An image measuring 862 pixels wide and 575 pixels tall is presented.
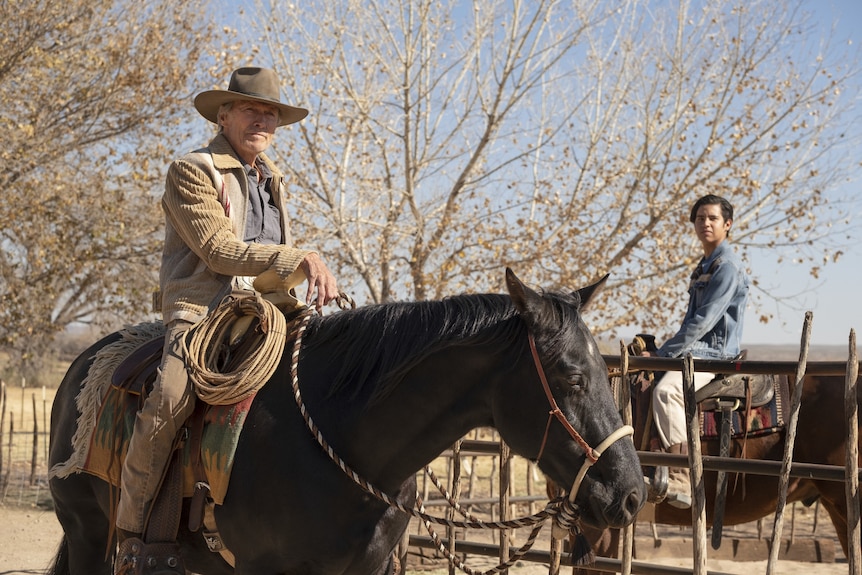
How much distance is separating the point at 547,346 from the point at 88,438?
2209mm

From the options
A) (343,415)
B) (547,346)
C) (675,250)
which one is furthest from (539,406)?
(675,250)

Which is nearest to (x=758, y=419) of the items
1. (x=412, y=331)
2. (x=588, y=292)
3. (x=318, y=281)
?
(x=588, y=292)

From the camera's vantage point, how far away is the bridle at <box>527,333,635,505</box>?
9.02ft

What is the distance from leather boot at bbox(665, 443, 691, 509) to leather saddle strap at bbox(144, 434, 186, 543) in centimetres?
306

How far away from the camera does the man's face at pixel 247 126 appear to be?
3756 millimetres

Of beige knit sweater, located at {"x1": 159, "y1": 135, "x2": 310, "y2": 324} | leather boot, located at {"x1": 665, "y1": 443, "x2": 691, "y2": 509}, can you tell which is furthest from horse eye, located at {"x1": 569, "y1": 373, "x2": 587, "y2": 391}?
leather boot, located at {"x1": 665, "y1": 443, "x2": 691, "y2": 509}

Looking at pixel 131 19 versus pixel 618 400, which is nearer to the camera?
pixel 618 400

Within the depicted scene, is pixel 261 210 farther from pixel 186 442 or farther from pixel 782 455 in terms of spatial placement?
pixel 782 455

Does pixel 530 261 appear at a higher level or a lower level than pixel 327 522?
higher

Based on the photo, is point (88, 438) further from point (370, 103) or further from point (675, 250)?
point (675, 250)

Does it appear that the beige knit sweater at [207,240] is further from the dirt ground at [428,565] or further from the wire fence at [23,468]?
the wire fence at [23,468]

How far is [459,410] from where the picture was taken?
3.05 metres

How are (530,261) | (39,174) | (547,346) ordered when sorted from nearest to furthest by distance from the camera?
(547,346)
(530,261)
(39,174)

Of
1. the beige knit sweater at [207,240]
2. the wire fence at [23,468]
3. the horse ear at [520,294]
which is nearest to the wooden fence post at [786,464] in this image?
the horse ear at [520,294]
